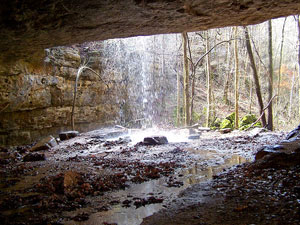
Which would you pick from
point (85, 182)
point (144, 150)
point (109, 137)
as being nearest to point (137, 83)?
point (109, 137)

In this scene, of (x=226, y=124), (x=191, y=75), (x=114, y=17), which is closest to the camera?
(x=114, y=17)

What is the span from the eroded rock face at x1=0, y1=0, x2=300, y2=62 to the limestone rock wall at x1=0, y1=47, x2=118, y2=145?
6.28 metres

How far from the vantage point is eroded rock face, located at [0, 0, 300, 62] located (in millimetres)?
3832

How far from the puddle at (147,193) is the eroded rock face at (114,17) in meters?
3.31

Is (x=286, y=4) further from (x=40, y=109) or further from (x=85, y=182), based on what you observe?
(x=40, y=109)

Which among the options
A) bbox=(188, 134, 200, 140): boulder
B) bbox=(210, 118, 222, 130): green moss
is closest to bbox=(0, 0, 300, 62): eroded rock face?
bbox=(188, 134, 200, 140): boulder

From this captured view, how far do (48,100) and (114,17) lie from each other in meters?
10.2

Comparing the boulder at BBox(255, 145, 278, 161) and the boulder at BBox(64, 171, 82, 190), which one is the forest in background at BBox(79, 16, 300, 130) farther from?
the boulder at BBox(64, 171, 82, 190)

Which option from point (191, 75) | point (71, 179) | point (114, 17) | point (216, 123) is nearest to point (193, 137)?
point (216, 123)

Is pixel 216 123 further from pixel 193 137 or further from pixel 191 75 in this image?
pixel 191 75

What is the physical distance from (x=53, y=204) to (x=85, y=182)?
41.1 inches

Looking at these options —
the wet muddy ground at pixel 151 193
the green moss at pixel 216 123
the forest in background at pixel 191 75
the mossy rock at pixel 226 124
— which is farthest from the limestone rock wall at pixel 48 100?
the mossy rock at pixel 226 124

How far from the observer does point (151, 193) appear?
13.5ft

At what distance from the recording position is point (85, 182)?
4.71 metres
